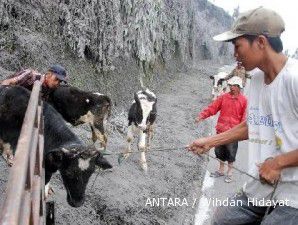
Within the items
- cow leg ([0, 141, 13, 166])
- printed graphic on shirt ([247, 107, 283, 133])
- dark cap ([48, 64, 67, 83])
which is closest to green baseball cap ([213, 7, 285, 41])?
printed graphic on shirt ([247, 107, 283, 133])

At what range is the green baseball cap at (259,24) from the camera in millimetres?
3180

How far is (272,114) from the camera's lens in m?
3.25

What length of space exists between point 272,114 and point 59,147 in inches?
135

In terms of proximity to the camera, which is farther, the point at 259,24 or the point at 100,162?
the point at 100,162

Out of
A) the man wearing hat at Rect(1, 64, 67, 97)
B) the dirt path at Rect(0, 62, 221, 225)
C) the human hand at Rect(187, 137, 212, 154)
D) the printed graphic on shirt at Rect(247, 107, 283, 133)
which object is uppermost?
the man wearing hat at Rect(1, 64, 67, 97)

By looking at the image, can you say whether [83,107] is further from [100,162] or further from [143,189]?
[100,162]

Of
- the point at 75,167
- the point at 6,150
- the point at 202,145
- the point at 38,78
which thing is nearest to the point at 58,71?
the point at 38,78

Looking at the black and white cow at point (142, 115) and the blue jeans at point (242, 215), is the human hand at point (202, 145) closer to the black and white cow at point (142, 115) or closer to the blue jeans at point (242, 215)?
the blue jeans at point (242, 215)

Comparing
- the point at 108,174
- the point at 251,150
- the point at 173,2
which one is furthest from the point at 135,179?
the point at 173,2

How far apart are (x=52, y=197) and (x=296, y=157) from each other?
176 inches

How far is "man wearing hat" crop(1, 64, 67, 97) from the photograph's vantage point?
730 centimetres

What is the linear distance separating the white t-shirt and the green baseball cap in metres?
0.24

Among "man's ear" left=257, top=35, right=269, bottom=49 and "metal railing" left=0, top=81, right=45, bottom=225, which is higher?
"man's ear" left=257, top=35, right=269, bottom=49

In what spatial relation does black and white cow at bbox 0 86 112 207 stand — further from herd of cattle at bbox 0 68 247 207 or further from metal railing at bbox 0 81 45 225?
metal railing at bbox 0 81 45 225
